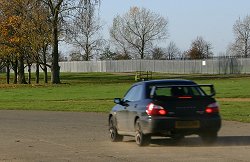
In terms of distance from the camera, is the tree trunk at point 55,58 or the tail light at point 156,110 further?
the tree trunk at point 55,58

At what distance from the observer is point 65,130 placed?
722 inches

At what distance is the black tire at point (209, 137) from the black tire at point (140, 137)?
4.18 feet

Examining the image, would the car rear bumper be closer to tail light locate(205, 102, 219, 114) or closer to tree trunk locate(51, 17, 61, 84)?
tail light locate(205, 102, 219, 114)

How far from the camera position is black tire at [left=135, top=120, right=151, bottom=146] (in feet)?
42.8

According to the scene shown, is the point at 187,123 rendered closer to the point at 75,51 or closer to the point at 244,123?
the point at 244,123

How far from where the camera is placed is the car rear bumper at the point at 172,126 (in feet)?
41.5

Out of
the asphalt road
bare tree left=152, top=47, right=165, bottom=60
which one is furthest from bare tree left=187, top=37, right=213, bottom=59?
the asphalt road

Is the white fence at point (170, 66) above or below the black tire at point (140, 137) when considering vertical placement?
above

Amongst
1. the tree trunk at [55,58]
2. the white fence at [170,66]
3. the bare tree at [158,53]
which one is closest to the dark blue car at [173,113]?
the tree trunk at [55,58]

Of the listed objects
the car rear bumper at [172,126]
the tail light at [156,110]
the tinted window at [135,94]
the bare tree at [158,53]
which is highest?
the bare tree at [158,53]

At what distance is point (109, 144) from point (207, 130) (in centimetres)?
270

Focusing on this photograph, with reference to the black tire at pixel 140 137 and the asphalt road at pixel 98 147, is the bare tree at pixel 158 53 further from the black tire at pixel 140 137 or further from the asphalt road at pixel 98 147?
the black tire at pixel 140 137

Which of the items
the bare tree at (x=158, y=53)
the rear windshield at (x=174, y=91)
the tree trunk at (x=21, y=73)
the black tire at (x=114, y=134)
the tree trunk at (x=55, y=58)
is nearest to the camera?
the rear windshield at (x=174, y=91)

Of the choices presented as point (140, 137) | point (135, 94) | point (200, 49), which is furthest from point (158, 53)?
point (140, 137)
